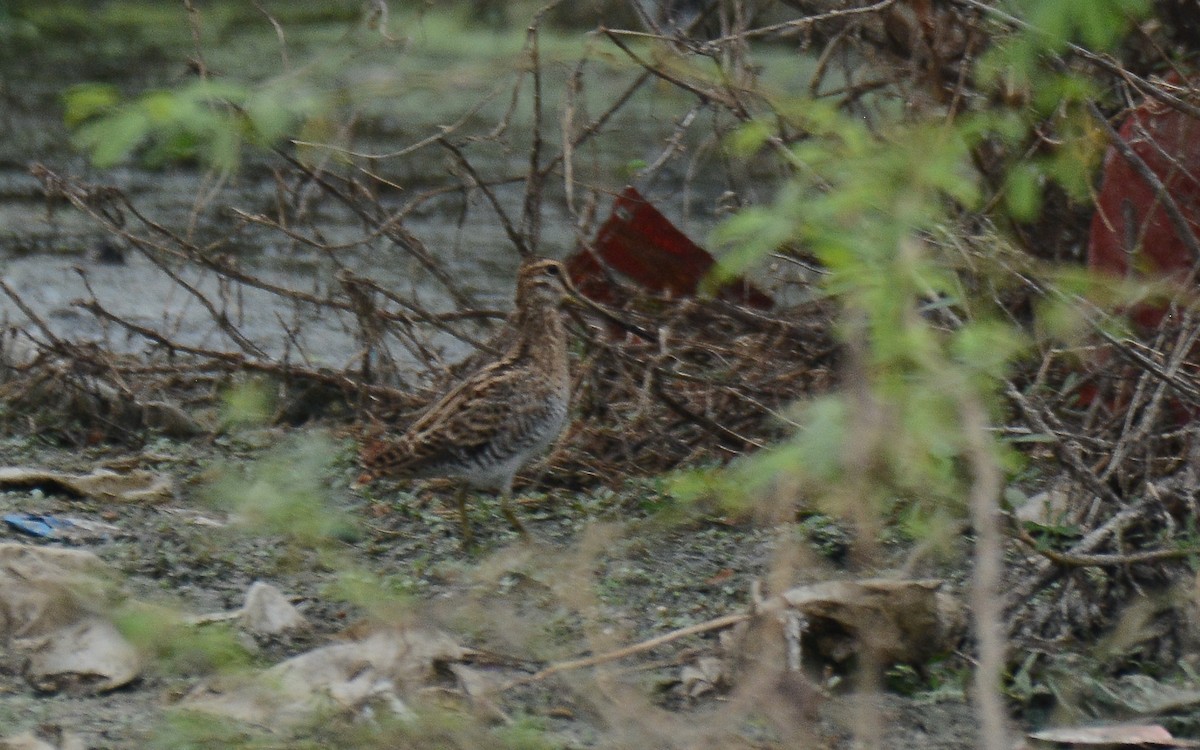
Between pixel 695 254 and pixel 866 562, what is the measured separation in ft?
6.76

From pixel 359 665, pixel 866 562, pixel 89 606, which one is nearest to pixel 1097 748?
pixel 866 562

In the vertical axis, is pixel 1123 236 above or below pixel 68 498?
above

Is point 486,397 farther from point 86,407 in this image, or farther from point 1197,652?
point 1197,652

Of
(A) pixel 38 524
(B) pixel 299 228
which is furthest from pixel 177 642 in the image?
(B) pixel 299 228

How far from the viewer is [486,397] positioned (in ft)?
17.2

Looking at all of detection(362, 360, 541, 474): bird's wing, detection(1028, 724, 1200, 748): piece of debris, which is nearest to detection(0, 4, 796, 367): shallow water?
detection(362, 360, 541, 474): bird's wing

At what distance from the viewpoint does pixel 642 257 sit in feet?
20.6

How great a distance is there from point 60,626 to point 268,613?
52 centimetres

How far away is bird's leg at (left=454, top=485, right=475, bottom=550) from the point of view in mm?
5102

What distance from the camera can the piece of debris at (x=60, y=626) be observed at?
3.86m

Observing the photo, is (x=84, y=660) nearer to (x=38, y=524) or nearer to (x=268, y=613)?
(x=268, y=613)

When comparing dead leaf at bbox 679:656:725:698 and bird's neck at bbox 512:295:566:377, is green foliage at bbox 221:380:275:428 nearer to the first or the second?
bird's neck at bbox 512:295:566:377

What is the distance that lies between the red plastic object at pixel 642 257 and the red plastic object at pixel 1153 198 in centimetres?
144

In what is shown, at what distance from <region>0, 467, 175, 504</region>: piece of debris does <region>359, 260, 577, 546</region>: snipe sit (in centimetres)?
69
